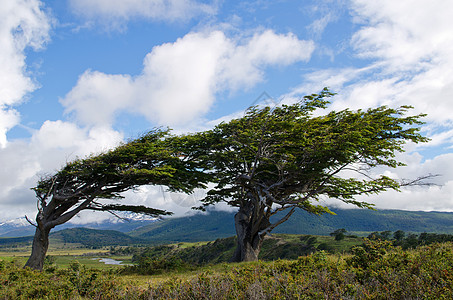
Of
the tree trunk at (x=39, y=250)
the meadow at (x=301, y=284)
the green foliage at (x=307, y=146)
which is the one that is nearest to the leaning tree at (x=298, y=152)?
the green foliage at (x=307, y=146)

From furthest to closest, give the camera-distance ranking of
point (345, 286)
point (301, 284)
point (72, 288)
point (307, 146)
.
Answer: point (307, 146)
point (72, 288)
point (301, 284)
point (345, 286)

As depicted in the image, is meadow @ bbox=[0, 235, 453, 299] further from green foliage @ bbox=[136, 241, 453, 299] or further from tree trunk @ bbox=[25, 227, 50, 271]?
tree trunk @ bbox=[25, 227, 50, 271]

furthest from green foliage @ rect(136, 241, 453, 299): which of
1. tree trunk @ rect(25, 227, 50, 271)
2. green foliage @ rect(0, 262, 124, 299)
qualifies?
tree trunk @ rect(25, 227, 50, 271)

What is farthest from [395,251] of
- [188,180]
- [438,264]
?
[188,180]

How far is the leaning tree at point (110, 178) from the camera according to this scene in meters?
18.4

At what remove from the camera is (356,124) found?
48.1 feet

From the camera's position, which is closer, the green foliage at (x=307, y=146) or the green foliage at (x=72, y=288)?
the green foliage at (x=72, y=288)

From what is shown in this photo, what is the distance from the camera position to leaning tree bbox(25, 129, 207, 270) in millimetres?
18438

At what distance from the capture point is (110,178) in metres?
20.0

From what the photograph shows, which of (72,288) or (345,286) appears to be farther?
(72,288)

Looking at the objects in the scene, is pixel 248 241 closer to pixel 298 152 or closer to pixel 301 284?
pixel 298 152

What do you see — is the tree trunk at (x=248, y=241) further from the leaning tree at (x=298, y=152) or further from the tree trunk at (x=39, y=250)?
the tree trunk at (x=39, y=250)

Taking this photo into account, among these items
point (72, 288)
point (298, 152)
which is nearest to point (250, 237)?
point (298, 152)

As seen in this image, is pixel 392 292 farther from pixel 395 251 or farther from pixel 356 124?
pixel 356 124
